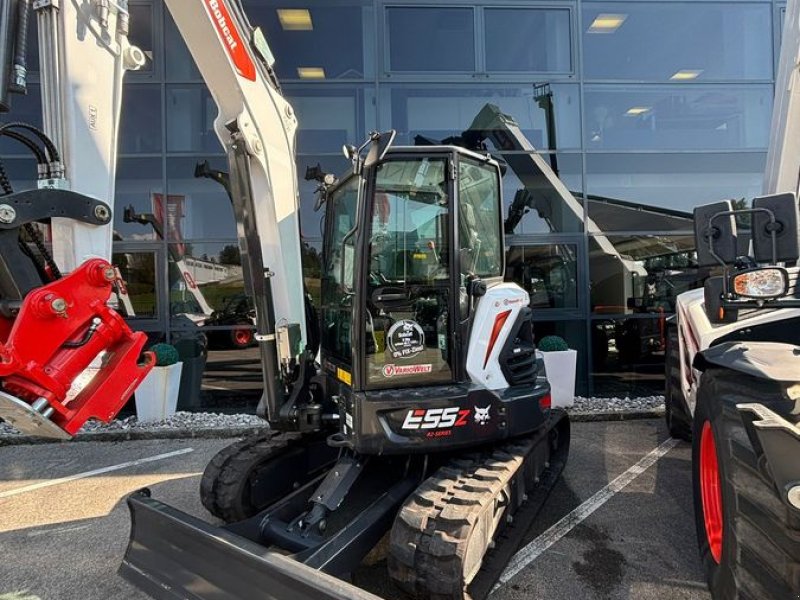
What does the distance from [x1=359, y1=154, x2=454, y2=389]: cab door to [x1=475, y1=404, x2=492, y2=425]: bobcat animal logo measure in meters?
0.25

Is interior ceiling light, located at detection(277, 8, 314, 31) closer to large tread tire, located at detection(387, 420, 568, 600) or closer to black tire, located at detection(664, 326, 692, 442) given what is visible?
black tire, located at detection(664, 326, 692, 442)

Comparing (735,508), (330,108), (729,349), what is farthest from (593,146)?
(735,508)

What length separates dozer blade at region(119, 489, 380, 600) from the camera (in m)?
2.14

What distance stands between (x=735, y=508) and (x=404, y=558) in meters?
1.45

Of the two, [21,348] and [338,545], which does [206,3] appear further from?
[338,545]

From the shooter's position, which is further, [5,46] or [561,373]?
[561,373]

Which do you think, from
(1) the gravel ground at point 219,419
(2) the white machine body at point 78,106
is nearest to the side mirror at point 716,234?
(2) the white machine body at point 78,106

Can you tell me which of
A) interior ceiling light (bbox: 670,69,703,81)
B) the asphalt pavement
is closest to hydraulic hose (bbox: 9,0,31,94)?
the asphalt pavement

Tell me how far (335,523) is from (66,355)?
7.22ft

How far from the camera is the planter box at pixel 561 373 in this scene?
674 cm

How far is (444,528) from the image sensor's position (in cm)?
258

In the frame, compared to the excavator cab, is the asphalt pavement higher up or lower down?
lower down

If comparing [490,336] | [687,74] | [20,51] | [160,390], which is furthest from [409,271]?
[687,74]

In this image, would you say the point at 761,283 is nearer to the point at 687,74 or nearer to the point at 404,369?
the point at 404,369
